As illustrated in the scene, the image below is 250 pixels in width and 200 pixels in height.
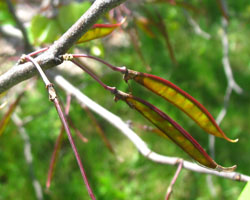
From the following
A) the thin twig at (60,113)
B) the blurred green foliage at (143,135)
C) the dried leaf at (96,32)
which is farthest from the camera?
the blurred green foliage at (143,135)

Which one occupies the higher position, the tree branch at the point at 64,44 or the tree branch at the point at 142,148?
the tree branch at the point at 64,44

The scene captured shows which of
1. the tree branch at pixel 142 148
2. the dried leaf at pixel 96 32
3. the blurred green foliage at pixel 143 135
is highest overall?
the dried leaf at pixel 96 32

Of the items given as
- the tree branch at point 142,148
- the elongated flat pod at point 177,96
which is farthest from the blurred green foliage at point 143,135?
the elongated flat pod at point 177,96

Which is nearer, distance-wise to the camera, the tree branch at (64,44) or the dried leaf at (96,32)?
the tree branch at (64,44)

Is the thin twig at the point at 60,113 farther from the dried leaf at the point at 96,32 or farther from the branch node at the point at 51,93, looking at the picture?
the dried leaf at the point at 96,32

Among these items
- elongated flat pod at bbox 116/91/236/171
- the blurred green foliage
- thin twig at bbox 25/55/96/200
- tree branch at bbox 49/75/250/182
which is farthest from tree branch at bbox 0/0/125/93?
the blurred green foliage

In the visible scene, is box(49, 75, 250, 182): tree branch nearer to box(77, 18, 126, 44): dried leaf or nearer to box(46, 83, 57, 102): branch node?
box(77, 18, 126, 44): dried leaf

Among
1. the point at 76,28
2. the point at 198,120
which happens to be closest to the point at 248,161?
the point at 198,120

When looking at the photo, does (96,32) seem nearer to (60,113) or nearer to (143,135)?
(60,113)
